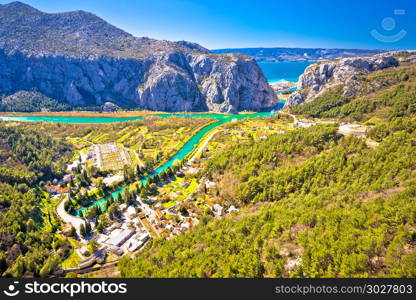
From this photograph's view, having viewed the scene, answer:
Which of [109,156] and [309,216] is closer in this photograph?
[309,216]

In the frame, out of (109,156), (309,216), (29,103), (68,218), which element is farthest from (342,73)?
(29,103)

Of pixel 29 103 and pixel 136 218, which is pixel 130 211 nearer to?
pixel 136 218

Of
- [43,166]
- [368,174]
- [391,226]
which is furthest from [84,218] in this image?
[368,174]

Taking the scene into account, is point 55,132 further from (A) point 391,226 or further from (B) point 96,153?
(A) point 391,226

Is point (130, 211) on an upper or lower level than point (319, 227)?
lower

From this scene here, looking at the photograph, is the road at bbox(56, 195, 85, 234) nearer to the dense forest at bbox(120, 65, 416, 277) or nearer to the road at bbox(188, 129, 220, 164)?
the dense forest at bbox(120, 65, 416, 277)

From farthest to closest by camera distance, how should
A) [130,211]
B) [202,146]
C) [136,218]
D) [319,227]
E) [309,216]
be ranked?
[202,146] → [130,211] → [136,218] → [309,216] → [319,227]
